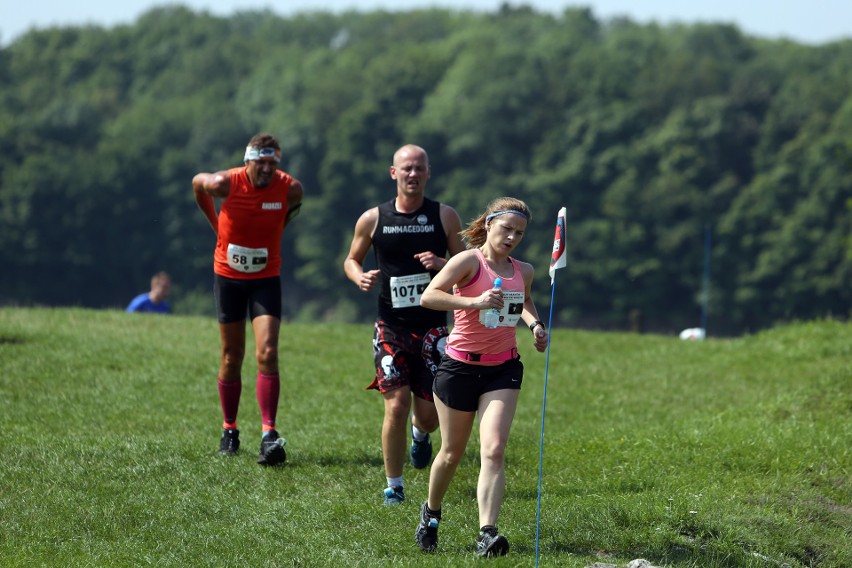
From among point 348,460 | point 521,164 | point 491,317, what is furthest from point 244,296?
point 521,164

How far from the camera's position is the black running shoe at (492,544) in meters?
8.39

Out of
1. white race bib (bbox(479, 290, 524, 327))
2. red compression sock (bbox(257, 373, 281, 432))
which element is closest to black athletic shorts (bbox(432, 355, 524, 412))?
white race bib (bbox(479, 290, 524, 327))

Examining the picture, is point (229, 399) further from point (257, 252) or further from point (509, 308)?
point (509, 308)

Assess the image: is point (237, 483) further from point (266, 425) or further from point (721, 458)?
point (721, 458)

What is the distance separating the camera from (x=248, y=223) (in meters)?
11.2

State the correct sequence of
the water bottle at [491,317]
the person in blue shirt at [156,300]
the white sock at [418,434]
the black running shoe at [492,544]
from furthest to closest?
the person in blue shirt at [156,300] → the white sock at [418,434] → the water bottle at [491,317] → the black running shoe at [492,544]

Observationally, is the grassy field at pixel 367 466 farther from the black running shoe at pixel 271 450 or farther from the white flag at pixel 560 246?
the white flag at pixel 560 246

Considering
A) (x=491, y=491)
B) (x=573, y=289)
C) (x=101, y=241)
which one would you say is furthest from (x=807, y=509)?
(x=101, y=241)

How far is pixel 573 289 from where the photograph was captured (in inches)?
3713

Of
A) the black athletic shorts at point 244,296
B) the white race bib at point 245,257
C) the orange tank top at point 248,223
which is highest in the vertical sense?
the orange tank top at point 248,223

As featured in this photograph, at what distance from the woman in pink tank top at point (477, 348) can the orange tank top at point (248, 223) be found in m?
2.86

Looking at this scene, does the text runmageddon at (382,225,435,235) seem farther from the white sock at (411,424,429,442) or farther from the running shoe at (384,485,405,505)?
the running shoe at (384,485,405,505)

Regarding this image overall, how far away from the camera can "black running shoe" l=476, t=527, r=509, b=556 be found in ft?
27.5

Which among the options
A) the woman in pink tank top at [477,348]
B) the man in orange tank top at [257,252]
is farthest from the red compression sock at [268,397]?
the woman in pink tank top at [477,348]
